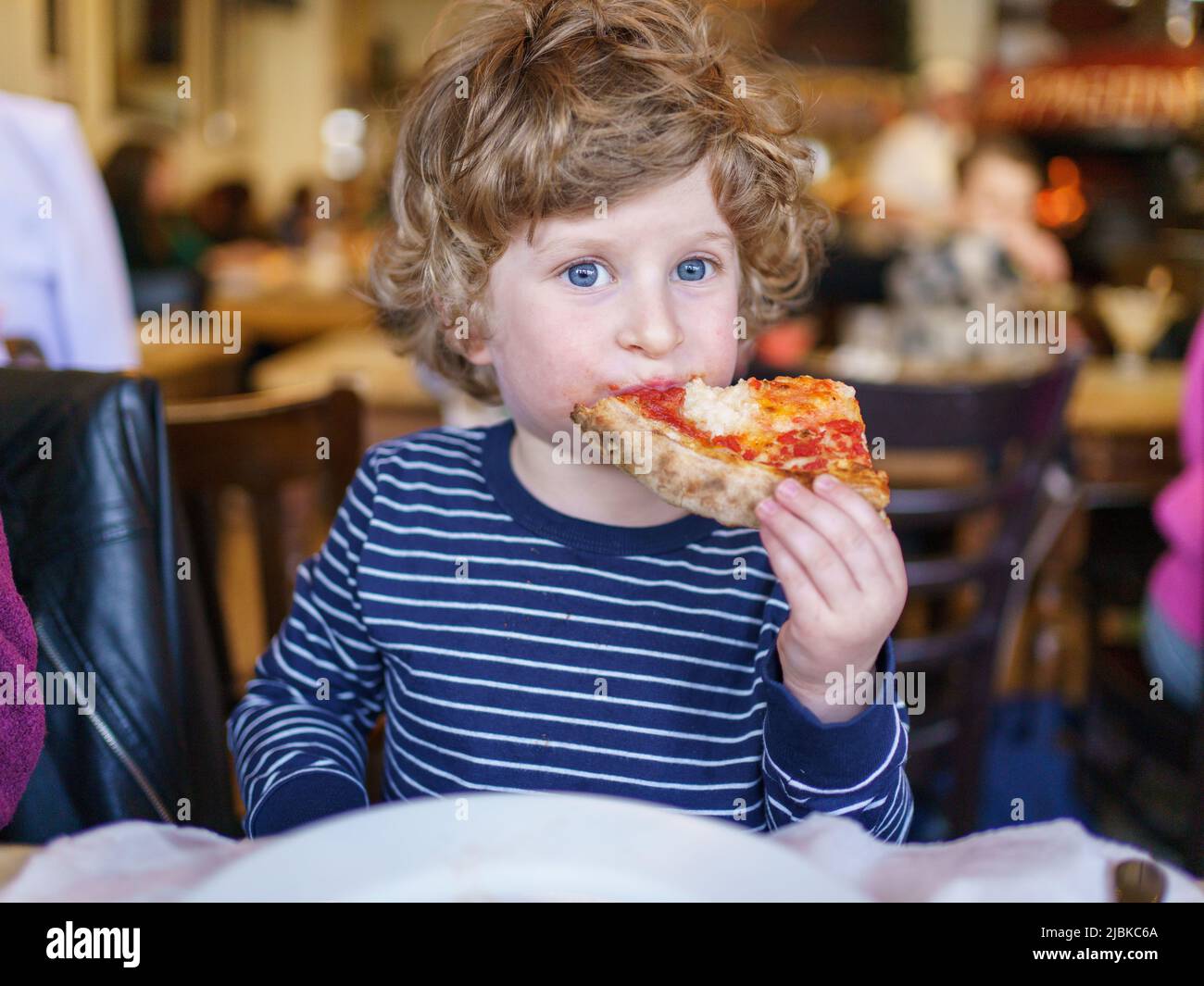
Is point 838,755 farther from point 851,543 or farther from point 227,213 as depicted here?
point 227,213

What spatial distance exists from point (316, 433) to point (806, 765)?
901 millimetres

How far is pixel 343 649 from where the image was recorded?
3.73 ft

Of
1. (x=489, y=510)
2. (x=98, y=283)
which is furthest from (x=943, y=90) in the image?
(x=489, y=510)

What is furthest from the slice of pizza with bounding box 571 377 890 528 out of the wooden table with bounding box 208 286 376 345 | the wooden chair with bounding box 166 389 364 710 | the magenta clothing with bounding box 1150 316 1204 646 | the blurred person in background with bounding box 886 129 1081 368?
the wooden table with bounding box 208 286 376 345

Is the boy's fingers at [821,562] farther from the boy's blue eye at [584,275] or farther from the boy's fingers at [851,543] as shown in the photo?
the boy's blue eye at [584,275]

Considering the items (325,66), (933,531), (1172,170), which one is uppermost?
(325,66)

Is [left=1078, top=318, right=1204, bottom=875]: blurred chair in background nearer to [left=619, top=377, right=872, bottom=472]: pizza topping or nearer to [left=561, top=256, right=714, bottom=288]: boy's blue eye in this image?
[left=619, top=377, right=872, bottom=472]: pizza topping

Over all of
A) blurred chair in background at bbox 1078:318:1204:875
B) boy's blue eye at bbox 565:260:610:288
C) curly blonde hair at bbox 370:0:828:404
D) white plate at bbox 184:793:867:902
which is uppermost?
→ curly blonde hair at bbox 370:0:828:404

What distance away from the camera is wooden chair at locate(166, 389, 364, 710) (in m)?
1.46

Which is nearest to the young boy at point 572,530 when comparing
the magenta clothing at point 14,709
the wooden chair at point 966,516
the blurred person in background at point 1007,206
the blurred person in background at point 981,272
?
the magenta clothing at point 14,709

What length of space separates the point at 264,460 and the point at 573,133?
72 cm

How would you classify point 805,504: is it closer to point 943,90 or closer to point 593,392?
point 593,392

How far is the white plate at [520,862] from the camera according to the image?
514 mm

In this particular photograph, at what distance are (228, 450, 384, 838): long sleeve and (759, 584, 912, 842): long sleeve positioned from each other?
0.38 meters
